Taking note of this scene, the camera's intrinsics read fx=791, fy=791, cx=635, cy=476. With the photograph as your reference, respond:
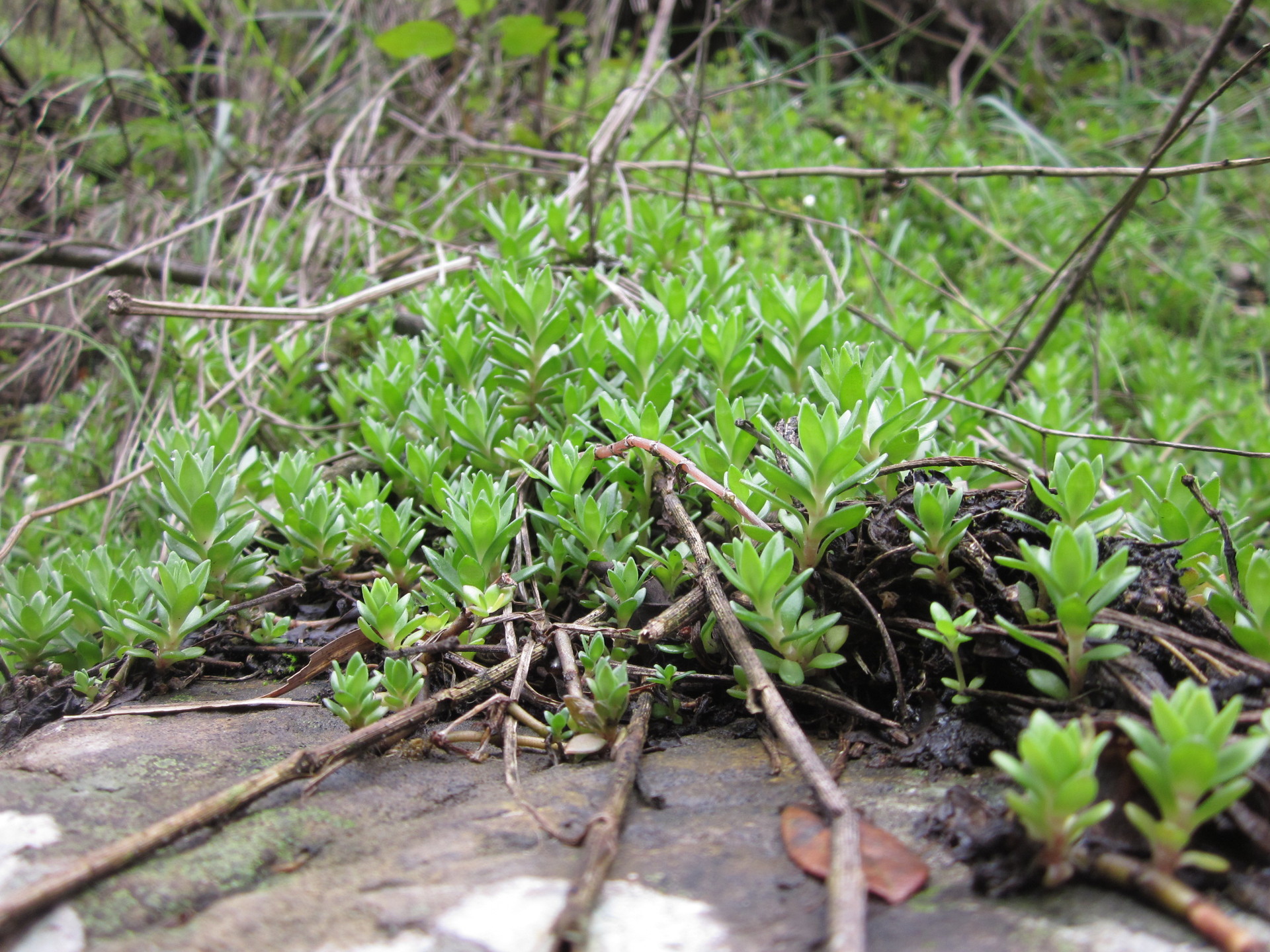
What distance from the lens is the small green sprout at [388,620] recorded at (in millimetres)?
1578

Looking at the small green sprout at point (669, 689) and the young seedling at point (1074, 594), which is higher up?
the young seedling at point (1074, 594)

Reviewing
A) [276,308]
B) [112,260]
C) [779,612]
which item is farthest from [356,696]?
[112,260]

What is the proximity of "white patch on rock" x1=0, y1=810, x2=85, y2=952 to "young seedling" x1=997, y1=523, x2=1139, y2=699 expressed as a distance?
135 centimetres

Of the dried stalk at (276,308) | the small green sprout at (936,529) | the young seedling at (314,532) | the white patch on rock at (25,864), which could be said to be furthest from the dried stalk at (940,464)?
the dried stalk at (276,308)

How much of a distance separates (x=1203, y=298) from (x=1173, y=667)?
406 cm

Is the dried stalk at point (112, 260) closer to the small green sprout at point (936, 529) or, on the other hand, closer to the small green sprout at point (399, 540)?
the small green sprout at point (399, 540)

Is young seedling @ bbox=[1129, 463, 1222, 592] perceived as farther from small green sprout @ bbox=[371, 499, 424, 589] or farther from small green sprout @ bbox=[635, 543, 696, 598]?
small green sprout @ bbox=[371, 499, 424, 589]

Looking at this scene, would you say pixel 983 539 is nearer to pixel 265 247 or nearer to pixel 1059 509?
pixel 1059 509

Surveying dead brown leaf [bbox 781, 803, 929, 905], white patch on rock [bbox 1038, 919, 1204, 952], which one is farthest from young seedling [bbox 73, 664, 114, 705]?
white patch on rock [bbox 1038, 919, 1204, 952]

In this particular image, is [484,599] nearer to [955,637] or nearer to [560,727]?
[560,727]

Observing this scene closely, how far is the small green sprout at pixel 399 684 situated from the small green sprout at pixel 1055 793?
98 centimetres

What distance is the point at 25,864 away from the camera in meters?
1.08

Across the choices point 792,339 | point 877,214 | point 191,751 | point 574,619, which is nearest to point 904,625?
point 574,619

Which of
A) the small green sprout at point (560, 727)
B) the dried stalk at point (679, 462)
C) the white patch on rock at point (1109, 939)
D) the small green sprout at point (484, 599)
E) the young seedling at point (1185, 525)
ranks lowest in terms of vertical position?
the small green sprout at point (560, 727)
